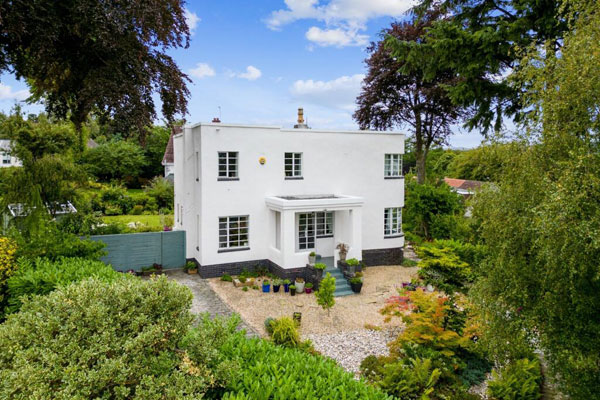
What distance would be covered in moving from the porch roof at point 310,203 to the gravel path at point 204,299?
15.4ft

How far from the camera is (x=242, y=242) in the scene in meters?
18.9

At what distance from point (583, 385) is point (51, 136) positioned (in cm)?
1915

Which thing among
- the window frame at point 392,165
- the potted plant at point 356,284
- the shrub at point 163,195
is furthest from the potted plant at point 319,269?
the shrub at point 163,195

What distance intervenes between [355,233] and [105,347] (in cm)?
1519

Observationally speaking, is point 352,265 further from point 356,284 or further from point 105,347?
point 105,347

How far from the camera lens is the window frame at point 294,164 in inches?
769

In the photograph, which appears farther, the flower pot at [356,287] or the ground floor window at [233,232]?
the ground floor window at [233,232]

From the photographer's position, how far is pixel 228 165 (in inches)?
721

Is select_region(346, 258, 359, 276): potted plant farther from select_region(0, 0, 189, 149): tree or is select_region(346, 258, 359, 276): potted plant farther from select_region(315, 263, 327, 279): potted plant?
select_region(0, 0, 189, 149): tree

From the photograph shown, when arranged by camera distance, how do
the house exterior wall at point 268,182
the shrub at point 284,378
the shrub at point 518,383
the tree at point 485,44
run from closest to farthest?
1. the shrub at point 284,378
2. the shrub at point 518,383
3. the tree at point 485,44
4. the house exterior wall at point 268,182

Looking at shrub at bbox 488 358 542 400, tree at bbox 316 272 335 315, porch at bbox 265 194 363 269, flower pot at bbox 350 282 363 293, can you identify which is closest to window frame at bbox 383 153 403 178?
porch at bbox 265 194 363 269

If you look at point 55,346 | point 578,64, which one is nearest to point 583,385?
point 578,64

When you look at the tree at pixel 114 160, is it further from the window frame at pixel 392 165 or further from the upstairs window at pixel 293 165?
the window frame at pixel 392 165

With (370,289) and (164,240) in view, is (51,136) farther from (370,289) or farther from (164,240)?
(370,289)
